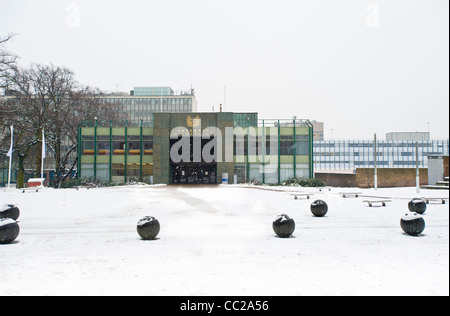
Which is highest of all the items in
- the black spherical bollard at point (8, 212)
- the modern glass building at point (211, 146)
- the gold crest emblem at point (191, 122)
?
the gold crest emblem at point (191, 122)

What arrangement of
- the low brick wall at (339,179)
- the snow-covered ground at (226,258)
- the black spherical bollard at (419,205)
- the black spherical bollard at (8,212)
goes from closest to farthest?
the snow-covered ground at (226,258), the black spherical bollard at (8,212), the black spherical bollard at (419,205), the low brick wall at (339,179)

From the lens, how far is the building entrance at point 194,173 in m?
57.3

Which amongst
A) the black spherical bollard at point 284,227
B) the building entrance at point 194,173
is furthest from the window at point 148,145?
the black spherical bollard at point 284,227

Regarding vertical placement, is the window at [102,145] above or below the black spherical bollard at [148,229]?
above

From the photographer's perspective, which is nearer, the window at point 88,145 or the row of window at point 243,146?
the row of window at point 243,146

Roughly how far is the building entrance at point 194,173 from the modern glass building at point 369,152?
8261cm

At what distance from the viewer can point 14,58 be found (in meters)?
34.9

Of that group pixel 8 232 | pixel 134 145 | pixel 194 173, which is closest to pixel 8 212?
pixel 8 232

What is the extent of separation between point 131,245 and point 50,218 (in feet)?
30.3

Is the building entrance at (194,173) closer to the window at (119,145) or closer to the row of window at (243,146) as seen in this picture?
the row of window at (243,146)

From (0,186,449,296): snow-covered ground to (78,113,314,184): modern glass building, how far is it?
33209mm

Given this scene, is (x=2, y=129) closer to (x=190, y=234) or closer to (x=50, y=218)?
(x=50, y=218)

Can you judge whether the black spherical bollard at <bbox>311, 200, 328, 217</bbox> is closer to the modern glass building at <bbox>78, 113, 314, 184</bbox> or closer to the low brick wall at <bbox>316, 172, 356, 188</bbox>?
the low brick wall at <bbox>316, 172, 356, 188</bbox>
